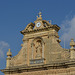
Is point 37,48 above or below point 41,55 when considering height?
A: above

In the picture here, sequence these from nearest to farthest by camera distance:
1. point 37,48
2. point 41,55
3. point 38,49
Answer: point 41,55, point 38,49, point 37,48

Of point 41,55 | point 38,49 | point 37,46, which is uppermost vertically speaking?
point 37,46

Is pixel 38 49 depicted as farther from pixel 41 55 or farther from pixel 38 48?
pixel 41 55

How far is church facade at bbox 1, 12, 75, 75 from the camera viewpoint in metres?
23.5

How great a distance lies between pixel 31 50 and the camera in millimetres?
25688

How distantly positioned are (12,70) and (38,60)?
2592mm

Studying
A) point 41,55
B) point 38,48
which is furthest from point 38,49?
point 41,55

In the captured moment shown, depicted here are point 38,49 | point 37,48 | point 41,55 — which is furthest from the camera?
point 37,48

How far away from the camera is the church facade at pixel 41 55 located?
23.5 metres

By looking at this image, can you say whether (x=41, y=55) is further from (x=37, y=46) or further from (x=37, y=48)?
(x=37, y=46)

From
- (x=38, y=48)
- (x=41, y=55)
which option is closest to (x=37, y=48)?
(x=38, y=48)

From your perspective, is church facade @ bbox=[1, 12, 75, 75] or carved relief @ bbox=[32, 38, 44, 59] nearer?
church facade @ bbox=[1, 12, 75, 75]

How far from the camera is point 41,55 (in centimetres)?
2506

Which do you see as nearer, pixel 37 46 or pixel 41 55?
pixel 41 55
